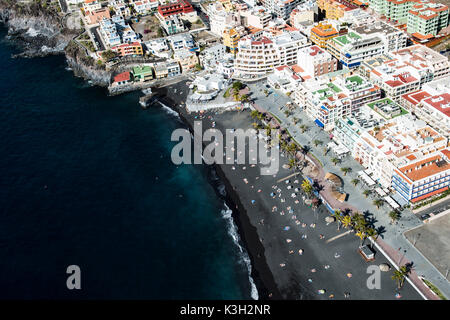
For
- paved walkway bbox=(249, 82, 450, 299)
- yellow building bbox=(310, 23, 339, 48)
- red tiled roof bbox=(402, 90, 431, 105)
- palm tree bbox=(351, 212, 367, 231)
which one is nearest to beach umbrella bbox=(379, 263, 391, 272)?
paved walkway bbox=(249, 82, 450, 299)

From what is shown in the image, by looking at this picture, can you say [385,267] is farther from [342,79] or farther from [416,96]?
[342,79]

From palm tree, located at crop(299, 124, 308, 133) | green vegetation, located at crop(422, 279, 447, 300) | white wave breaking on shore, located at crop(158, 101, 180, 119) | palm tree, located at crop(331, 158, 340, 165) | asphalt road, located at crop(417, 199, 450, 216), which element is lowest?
green vegetation, located at crop(422, 279, 447, 300)

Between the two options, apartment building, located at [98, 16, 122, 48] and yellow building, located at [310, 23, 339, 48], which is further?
apartment building, located at [98, 16, 122, 48]

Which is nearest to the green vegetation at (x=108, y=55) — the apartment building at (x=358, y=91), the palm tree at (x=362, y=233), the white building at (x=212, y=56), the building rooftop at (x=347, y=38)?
the white building at (x=212, y=56)

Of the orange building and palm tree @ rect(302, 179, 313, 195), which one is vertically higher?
the orange building

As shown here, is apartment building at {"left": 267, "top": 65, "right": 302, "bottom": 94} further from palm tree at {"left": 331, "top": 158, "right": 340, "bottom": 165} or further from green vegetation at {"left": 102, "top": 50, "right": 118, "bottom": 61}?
green vegetation at {"left": 102, "top": 50, "right": 118, "bottom": 61}

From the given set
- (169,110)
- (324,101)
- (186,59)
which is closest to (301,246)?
(324,101)
